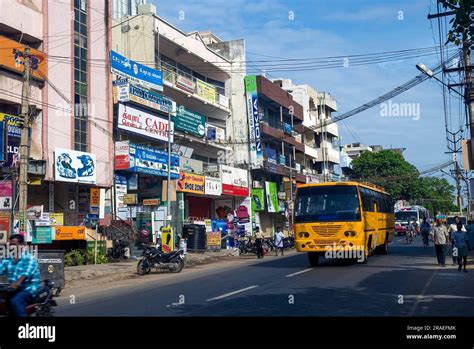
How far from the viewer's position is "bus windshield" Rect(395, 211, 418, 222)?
176 ft

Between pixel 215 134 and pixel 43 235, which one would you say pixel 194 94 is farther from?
pixel 43 235

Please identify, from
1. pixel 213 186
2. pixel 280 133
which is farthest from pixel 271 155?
pixel 213 186

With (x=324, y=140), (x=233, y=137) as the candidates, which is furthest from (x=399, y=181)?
(x=233, y=137)

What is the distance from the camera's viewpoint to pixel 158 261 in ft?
72.0

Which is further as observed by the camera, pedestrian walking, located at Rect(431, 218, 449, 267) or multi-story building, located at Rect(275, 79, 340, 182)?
multi-story building, located at Rect(275, 79, 340, 182)

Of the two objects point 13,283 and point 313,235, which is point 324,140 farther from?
point 13,283

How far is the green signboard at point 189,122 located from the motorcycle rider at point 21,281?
94.3 feet

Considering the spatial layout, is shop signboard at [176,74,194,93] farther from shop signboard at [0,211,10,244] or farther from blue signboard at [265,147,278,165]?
shop signboard at [0,211,10,244]

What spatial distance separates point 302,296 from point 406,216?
44.9 metres

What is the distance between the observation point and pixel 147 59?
119ft

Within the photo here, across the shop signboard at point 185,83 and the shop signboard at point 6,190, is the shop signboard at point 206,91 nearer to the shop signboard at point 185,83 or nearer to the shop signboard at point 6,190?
the shop signboard at point 185,83

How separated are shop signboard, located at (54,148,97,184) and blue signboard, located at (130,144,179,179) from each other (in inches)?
116

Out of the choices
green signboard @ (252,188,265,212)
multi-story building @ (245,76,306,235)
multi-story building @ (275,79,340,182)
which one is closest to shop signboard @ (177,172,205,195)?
multi-story building @ (245,76,306,235)

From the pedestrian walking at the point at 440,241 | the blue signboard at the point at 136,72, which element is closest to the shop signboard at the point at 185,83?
the blue signboard at the point at 136,72
